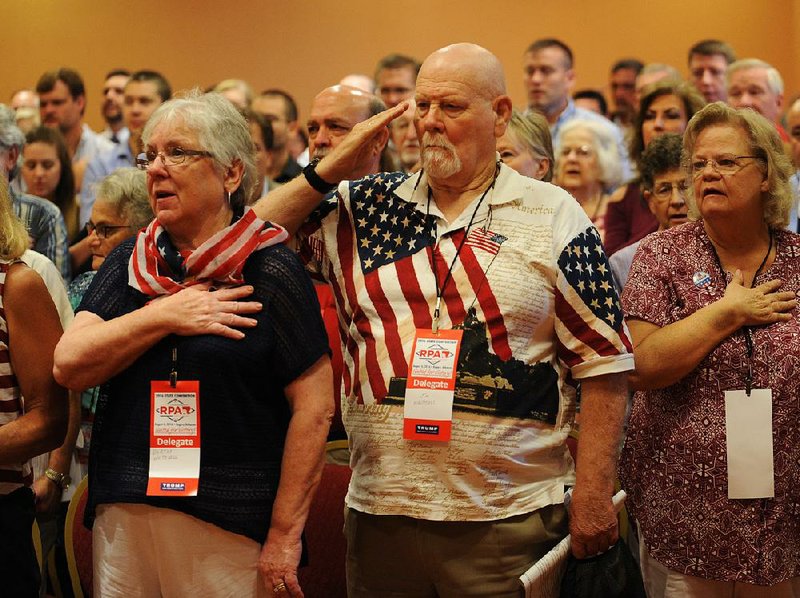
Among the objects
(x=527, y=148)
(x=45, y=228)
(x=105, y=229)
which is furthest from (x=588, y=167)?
(x=45, y=228)

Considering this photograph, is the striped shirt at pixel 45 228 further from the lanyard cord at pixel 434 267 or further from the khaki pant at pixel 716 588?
the khaki pant at pixel 716 588

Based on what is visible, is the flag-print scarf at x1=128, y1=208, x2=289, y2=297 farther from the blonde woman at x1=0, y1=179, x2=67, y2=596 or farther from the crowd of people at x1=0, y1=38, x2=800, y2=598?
the blonde woman at x1=0, y1=179, x2=67, y2=596

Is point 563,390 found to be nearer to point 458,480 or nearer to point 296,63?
point 458,480

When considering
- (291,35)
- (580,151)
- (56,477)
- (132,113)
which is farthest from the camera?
(291,35)

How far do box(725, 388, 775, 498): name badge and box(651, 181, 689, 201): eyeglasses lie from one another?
1.14 m

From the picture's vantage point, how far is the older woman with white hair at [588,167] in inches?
189

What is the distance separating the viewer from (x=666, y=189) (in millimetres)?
3656

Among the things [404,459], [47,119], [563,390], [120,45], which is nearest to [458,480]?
[404,459]

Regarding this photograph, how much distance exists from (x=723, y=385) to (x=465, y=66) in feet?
3.18

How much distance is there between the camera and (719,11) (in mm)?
8539

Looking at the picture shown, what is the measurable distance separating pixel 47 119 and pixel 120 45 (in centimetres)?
251

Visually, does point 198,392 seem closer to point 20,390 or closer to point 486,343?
point 20,390

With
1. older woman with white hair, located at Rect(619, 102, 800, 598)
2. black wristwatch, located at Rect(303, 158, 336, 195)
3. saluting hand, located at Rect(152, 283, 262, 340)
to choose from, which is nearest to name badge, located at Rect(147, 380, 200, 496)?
saluting hand, located at Rect(152, 283, 262, 340)

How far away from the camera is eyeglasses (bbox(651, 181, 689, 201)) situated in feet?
11.9
